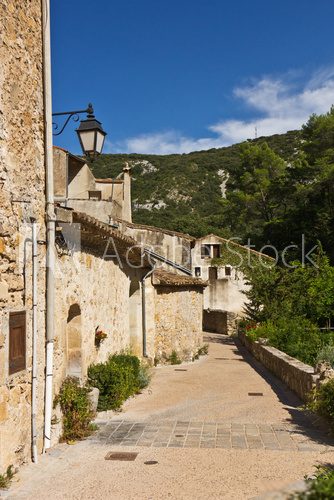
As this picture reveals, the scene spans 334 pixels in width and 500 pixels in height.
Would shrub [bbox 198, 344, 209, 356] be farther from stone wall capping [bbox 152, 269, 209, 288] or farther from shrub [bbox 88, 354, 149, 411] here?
shrub [bbox 88, 354, 149, 411]

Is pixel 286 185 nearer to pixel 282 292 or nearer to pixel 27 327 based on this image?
pixel 282 292

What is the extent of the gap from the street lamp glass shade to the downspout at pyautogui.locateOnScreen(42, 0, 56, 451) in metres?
0.83

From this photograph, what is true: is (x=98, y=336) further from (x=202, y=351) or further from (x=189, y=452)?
(x=202, y=351)

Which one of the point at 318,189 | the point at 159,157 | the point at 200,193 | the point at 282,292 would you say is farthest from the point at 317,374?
the point at 159,157

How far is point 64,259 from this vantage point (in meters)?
7.27

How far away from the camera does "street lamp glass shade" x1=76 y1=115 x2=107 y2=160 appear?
24.6ft

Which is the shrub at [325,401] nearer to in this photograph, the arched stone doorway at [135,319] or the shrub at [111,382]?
the shrub at [111,382]

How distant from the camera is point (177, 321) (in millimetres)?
16156

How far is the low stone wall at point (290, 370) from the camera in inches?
356

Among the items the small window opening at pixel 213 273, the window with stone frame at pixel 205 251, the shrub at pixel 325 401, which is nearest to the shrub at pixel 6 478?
the shrub at pixel 325 401

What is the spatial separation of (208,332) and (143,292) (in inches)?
731

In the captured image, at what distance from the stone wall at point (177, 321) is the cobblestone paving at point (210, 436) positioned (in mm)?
7376

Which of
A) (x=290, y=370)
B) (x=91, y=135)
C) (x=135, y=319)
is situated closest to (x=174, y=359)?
(x=135, y=319)

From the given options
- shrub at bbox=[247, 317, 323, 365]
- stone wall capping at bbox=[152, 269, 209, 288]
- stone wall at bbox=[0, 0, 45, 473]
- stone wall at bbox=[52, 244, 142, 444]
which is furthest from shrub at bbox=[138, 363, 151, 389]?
stone wall at bbox=[0, 0, 45, 473]
